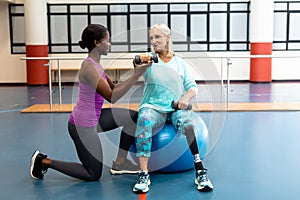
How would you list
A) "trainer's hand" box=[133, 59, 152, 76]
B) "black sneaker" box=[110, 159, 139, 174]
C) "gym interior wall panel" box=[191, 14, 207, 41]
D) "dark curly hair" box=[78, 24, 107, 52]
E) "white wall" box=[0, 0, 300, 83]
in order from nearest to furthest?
1. "trainer's hand" box=[133, 59, 152, 76]
2. "dark curly hair" box=[78, 24, 107, 52]
3. "black sneaker" box=[110, 159, 139, 174]
4. "white wall" box=[0, 0, 300, 83]
5. "gym interior wall panel" box=[191, 14, 207, 41]

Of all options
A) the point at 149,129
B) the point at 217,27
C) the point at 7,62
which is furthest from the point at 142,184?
the point at 7,62

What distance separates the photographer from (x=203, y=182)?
9.00 feet

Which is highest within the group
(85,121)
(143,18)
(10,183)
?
(143,18)

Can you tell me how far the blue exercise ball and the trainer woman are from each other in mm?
218

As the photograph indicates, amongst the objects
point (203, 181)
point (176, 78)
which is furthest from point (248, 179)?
point (176, 78)

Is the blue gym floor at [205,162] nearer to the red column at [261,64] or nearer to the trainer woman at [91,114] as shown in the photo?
the trainer woman at [91,114]

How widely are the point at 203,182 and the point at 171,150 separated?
1.32 ft

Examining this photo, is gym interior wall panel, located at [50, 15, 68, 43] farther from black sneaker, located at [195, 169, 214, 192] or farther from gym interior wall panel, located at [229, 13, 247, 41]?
black sneaker, located at [195, 169, 214, 192]

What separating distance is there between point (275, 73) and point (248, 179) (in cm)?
778

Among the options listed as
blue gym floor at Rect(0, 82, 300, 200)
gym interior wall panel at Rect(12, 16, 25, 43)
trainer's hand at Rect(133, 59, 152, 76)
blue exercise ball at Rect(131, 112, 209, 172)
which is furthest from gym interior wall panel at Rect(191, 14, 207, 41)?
trainer's hand at Rect(133, 59, 152, 76)

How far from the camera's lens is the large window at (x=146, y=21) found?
10.2 meters

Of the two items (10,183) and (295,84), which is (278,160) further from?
(295,84)

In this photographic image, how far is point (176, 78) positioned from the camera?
305cm

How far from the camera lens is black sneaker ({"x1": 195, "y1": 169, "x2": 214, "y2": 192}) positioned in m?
2.72
